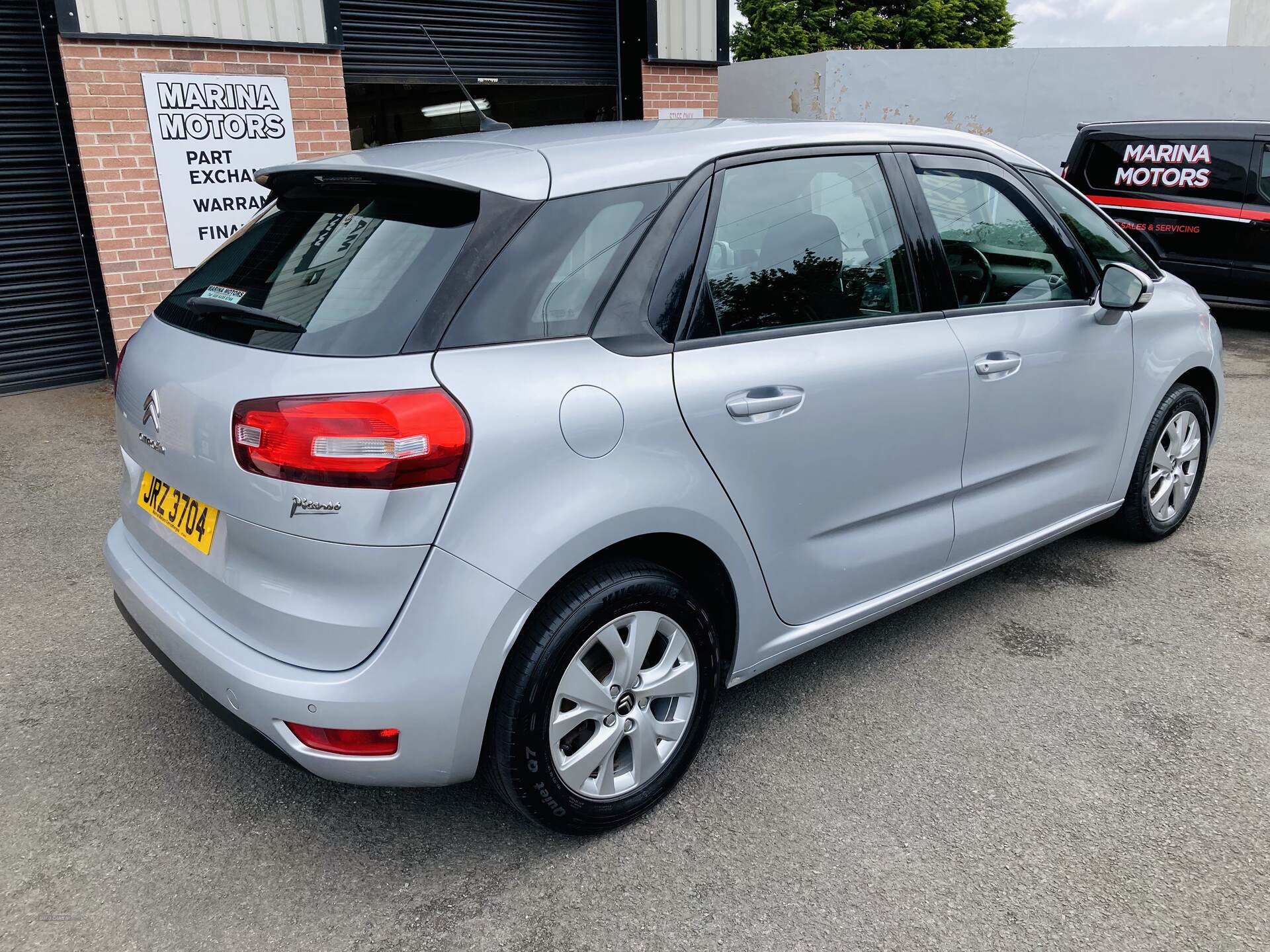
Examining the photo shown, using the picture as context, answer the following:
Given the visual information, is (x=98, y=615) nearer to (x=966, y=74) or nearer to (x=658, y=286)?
(x=658, y=286)

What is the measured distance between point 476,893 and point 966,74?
628 inches

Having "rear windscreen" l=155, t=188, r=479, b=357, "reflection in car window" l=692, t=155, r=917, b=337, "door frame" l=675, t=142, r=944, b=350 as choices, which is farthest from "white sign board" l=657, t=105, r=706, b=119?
"rear windscreen" l=155, t=188, r=479, b=357

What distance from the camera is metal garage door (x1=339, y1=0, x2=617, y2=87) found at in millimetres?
8047

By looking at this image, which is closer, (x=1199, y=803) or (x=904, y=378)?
(x=1199, y=803)

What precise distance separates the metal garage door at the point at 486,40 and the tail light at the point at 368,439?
22.2 feet

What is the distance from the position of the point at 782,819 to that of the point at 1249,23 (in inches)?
1102

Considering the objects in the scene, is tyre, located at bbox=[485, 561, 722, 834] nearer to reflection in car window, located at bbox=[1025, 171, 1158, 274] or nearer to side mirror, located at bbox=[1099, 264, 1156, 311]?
side mirror, located at bbox=[1099, 264, 1156, 311]

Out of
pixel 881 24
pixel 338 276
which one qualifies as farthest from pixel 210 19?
pixel 881 24

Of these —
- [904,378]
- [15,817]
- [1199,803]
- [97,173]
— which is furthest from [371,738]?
[97,173]

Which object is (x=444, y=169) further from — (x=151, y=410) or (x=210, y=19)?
(x=210, y=19)

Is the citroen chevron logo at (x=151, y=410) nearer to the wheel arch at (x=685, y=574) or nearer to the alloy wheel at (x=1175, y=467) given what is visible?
the wheel arch at (x=685, y=574)

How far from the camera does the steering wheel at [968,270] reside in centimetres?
317

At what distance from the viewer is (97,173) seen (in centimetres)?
676

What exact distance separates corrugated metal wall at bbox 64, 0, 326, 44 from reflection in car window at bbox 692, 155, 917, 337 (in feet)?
18.7
